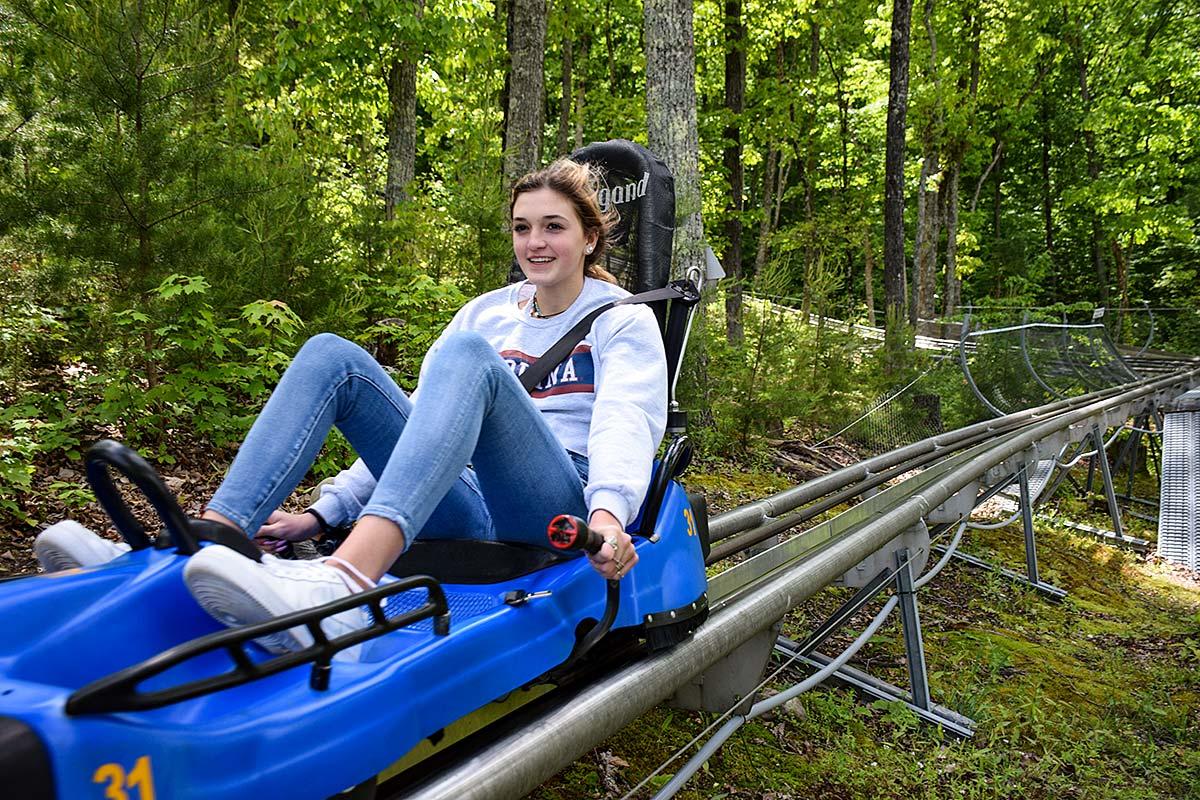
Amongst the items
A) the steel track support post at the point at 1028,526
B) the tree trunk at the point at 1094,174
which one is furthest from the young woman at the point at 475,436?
the tree trunk at the point at 1094,174

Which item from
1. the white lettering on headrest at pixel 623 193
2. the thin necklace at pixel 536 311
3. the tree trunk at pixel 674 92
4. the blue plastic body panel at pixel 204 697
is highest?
the tree trunk at pixel 674 92

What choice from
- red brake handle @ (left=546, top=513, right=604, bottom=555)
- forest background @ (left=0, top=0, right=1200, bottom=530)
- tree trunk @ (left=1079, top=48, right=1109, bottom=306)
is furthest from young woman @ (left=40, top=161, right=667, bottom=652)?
tree trunk @ (left=1079, top=48, right=1109, bottom=306)

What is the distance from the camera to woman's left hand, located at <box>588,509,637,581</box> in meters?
1.73

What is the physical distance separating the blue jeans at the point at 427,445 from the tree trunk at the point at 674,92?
4.55 meters

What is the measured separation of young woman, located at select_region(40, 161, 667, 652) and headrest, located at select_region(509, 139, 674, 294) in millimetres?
154

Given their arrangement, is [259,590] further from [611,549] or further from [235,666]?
[611,549]

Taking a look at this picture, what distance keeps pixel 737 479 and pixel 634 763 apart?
3.50 meters

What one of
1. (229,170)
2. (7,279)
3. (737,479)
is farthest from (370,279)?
(737,479)

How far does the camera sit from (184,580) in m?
1.28

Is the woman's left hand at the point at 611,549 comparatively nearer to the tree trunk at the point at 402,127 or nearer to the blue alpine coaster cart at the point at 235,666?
the blue alpine coaster cart at the point at 235,666

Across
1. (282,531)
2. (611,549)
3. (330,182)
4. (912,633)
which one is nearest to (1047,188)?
(330,182)

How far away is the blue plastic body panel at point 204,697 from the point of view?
3.28 ft

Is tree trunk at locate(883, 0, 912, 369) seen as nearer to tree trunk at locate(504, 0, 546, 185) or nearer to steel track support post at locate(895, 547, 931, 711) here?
tree trunk at locate(504, 0, 546, 185)

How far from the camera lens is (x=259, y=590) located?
1269 millimetres
